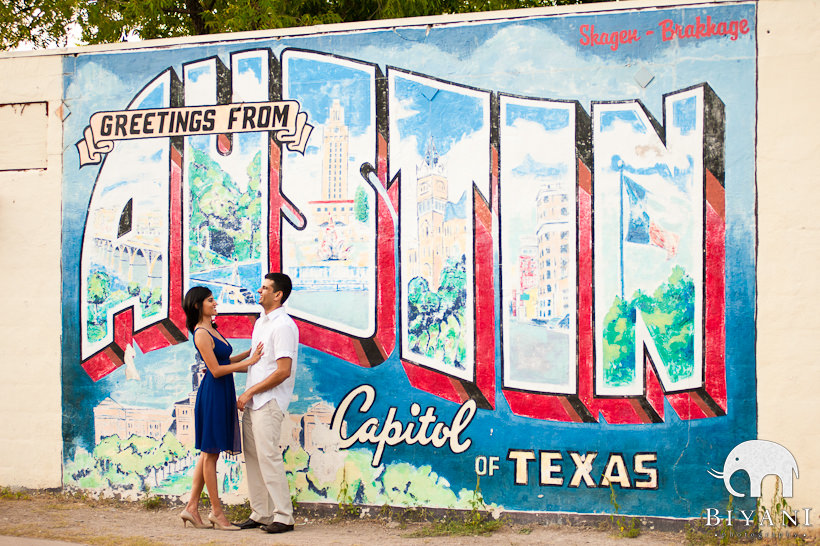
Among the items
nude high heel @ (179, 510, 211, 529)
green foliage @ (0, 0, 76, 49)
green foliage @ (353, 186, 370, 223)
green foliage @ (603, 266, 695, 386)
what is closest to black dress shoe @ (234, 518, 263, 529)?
nude high heel @ (179, 510, 211, 529)

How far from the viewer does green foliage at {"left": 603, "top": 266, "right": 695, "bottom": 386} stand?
5754 millimetres

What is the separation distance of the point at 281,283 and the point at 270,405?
0.94 meters

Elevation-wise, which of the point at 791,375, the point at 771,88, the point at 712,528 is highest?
the point at 771,88

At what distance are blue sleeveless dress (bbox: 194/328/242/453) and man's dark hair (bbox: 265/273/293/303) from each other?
0.60 m

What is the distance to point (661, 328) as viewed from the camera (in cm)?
579

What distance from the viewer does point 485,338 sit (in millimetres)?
6094

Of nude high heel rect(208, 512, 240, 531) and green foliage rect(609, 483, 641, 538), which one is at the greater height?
green foliage rect(609, 483, 641, 538)

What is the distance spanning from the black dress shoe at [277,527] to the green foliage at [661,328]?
2.68m

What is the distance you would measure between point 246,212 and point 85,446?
2.53 meters

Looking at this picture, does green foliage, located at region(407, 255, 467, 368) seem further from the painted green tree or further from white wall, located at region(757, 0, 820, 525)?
the painted green tree

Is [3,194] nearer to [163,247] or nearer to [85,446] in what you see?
[163,247]

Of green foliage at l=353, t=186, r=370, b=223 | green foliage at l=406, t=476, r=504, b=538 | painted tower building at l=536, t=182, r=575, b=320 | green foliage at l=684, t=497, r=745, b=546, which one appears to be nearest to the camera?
green foliage at l=684, t=497, r=745, b=546

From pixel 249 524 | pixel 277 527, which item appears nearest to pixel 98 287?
pixel 249 524

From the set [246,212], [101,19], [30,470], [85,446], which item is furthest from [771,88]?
[101,19]
